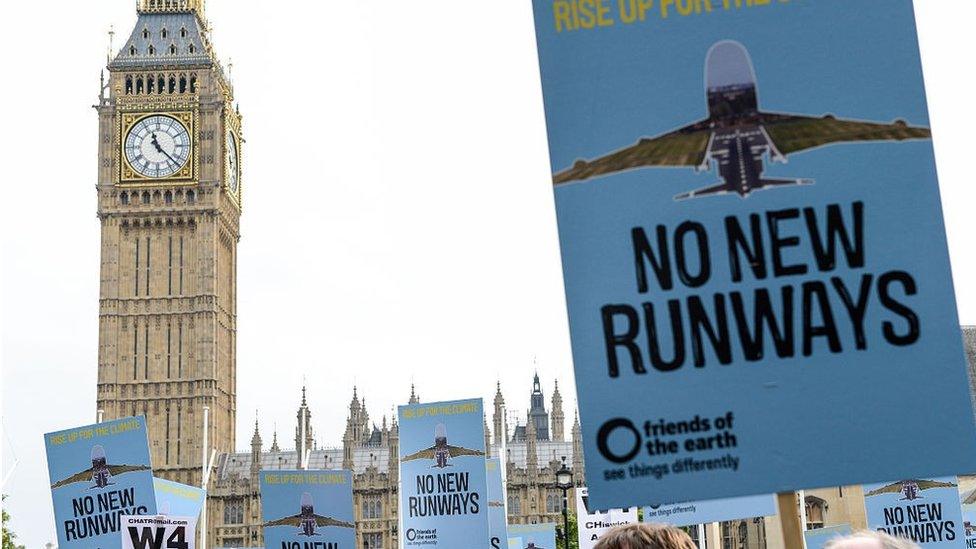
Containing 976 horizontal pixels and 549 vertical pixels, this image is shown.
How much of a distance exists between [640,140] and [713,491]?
2.72ft

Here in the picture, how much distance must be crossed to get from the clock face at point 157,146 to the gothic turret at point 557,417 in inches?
761

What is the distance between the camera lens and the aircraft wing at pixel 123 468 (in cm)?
1341

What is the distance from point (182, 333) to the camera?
61.3 meters

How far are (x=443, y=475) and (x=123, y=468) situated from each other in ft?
13.2

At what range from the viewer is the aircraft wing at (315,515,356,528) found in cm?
1506

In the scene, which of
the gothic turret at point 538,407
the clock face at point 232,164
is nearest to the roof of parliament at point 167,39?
the clock face at point 232,164

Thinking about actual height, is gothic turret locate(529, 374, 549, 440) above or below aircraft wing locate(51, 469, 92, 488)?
above

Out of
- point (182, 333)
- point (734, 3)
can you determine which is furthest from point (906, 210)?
point (182, 333)

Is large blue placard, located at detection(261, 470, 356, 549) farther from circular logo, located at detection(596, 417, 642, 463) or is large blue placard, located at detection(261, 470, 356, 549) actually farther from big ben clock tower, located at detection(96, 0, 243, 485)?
big ben clock tower, located at detection(96, 0, 243, 485)

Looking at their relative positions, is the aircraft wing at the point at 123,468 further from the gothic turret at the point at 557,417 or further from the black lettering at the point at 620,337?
the gothic turret at the point at 557,417

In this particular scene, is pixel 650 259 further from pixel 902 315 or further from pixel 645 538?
pixel 645 538

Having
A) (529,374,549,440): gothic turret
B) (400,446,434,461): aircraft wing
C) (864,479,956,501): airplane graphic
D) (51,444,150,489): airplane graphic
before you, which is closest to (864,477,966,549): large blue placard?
(864,479,956,501): airplane graphic

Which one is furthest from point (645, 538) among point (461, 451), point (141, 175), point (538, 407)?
point (538, 407)

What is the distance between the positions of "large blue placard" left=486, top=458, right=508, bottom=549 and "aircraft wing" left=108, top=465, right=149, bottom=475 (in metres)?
6.39
